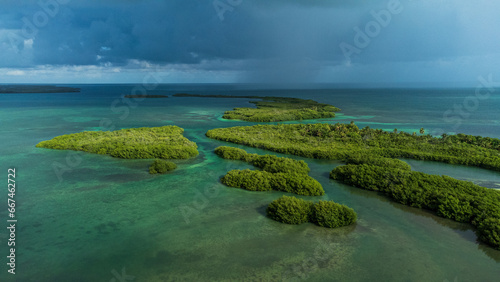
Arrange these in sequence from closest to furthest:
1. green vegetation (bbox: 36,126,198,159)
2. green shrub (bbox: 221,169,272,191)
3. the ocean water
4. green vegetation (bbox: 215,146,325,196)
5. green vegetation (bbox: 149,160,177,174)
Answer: the ocean water → green vegetation (bbox: 215,146,325,196) → green shrub (bbox: 221,169,272,191) → green vegetation (bbox: 149,160,177,174) → green vegetation (bbox: 36,126,198,159)

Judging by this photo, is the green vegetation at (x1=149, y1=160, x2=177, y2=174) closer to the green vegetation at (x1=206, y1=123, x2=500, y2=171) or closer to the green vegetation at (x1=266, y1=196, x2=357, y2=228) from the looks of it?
the green vegetation at (x1=266, y1=196, x2=357, y2=228)

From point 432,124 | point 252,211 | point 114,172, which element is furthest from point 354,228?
point 432,124

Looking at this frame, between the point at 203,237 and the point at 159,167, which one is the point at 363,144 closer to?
the point at 159,167

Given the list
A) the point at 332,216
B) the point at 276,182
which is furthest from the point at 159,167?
the point at 332,216

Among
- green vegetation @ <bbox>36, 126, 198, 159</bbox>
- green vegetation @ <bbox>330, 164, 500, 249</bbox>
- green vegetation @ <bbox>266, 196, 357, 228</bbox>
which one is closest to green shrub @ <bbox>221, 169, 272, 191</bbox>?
green vegetation @ <bbox>266, 196, 357, 228</bbox>

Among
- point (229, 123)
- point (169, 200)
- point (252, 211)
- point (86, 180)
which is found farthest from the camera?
point (229, 123)

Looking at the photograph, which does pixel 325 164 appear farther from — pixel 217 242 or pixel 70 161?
pixel 70 161

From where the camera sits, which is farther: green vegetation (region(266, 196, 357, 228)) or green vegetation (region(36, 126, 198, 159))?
A: green vegetation (region(36, 126, 198, 159))

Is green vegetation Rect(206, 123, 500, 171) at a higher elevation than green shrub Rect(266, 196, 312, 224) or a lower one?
higher
